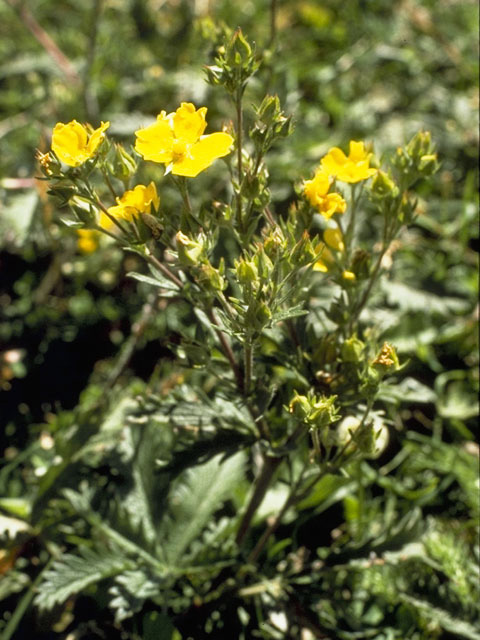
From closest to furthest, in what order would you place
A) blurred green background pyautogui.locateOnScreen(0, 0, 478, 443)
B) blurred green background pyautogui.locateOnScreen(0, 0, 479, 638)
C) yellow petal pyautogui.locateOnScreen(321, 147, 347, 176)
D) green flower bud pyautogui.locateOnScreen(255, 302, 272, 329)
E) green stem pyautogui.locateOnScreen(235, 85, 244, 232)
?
green flower bud pyautogui.locateOnScreen(255, 302, 272, 329), green stem pyautogui.locateOnScreen(235, 85, 244, 232), yellow petal pyautogui.locateOnScreen(321, 147, 347, 176), blurred green background pyautogui.locateOnScreen(0, 0, 479, 638), blurred green background pyautogui.locateOnScreen(0, 0, 478, 443)

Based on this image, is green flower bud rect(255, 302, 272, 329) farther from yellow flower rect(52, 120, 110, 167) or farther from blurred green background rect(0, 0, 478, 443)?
blurred green background rect(0, 0, 478, 443)

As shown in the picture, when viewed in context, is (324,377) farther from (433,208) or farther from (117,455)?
(433,208)

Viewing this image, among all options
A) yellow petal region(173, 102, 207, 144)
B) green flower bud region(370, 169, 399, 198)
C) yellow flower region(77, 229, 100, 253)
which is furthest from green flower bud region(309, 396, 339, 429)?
yellow flower region(77, 229, 100, 253)

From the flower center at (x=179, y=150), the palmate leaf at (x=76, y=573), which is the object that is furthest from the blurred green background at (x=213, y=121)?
the flower center at (x=179, y=150)

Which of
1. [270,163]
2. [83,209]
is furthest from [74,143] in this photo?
[270,163]

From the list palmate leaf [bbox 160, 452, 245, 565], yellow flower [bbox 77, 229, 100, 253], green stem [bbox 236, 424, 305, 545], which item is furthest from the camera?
yellow flower [bbox 77, 229, 100, 253]

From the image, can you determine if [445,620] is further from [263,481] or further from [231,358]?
[231,358]

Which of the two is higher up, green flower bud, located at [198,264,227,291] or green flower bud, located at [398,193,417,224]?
green flower bud, located at [398,193,417,224]
